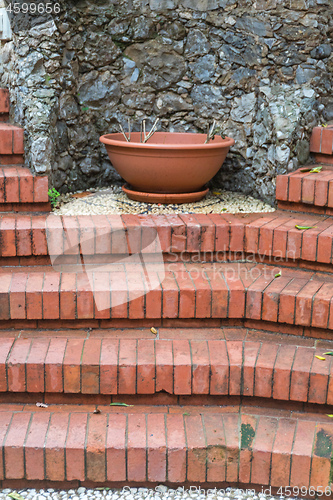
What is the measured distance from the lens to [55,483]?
7.10ft

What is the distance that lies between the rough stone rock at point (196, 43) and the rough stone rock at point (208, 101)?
0.22 m

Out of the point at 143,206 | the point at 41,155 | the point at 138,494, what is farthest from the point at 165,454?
the point at 41,155

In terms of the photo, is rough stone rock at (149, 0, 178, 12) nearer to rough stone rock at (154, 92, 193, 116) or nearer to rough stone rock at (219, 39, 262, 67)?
rough stone rock at (219, 39, 262, 67)

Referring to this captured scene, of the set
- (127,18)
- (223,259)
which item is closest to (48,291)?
(223,259)

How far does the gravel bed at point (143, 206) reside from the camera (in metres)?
3.06

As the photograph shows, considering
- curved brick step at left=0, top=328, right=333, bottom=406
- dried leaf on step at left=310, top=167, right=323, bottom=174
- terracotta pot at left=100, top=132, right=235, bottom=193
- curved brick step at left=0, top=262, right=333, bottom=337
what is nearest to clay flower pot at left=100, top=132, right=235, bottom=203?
terracotta pot at left=100, top=132, right=235, bottom=193

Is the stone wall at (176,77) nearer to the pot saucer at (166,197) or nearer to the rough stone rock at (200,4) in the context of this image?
the rough stone rock at (200,4)

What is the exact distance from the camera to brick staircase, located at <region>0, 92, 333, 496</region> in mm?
2131

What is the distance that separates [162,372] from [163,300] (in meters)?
0.34

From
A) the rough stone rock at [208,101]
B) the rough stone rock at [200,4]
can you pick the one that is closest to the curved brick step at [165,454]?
the rough stone rock at [208,101]

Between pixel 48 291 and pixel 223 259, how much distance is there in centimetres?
92

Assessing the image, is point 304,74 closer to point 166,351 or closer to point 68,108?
point 68,108

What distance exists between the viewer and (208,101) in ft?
11.6

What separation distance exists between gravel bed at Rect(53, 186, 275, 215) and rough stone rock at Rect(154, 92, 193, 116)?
64 cm
